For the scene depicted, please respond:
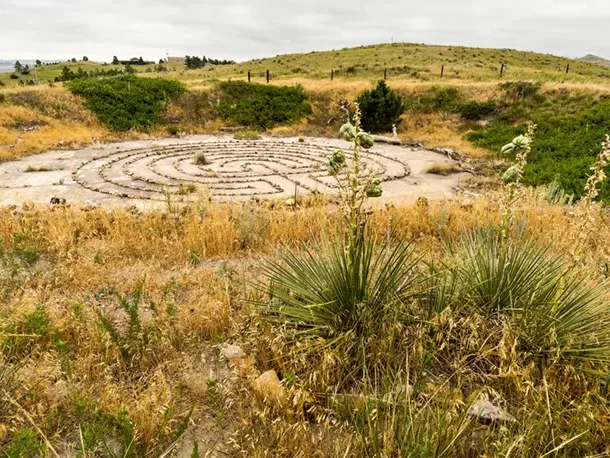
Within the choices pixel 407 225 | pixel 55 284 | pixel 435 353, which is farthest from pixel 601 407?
pixel 55 284

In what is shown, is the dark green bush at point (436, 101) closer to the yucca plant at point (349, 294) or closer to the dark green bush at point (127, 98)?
the dark green bush at point (127, 98)

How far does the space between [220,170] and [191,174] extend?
1.07 m

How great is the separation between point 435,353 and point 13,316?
364cm

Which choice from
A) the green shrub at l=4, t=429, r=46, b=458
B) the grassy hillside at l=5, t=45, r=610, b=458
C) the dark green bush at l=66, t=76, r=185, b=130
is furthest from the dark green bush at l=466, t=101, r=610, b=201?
the dark green bush at l=66, t=76, r=185, b=130

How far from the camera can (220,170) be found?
1329 cm

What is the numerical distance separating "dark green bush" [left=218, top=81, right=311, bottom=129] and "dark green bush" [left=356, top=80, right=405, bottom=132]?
4220 mm

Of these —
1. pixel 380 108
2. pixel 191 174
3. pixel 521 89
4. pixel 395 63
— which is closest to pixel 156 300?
pixel 191 174

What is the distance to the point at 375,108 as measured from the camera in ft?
65.0

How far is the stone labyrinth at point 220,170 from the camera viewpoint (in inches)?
430

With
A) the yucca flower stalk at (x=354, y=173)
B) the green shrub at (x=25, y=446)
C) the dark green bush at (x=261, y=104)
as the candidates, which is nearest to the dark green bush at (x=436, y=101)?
the dark green bush at (x=261, y=104)

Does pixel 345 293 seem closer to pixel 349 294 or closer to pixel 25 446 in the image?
pixel 349 294

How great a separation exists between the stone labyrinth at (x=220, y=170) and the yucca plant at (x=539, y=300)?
6250 millimetres

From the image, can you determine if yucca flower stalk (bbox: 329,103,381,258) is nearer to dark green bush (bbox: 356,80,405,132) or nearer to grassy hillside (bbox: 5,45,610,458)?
grassy hillside (bbox: 5,45,610,458)

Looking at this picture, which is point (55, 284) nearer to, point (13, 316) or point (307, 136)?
point (13, 316)
